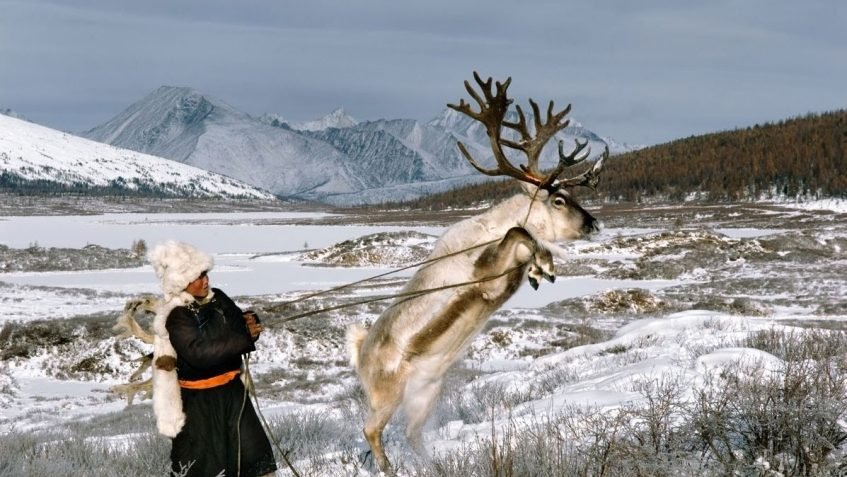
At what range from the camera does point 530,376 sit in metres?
10.9

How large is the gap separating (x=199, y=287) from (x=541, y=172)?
8.60 ft

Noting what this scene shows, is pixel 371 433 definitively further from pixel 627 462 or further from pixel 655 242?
pixel 655 242

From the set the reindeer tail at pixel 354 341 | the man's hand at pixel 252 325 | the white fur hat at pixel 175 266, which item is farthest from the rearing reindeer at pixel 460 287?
the white fur hat at pixel 175 266

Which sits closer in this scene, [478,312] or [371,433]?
[478,312]

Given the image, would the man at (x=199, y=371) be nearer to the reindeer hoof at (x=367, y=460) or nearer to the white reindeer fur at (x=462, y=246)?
the white reindeer fur at (x=462, y=246)

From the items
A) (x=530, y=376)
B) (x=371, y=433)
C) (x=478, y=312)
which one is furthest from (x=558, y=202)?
(x=530, y=376)

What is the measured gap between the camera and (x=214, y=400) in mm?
4730

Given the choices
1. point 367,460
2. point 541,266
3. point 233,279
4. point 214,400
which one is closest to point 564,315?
point 233,279

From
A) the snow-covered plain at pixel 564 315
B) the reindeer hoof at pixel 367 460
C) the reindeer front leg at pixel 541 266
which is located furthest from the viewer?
the snow-covered plain at pixel 564 315

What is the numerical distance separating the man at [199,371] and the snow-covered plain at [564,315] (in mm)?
1772

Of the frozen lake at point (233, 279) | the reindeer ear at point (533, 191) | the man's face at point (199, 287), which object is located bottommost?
the frozen lake at point (233, 279)

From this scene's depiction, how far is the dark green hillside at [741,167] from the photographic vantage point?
9100 centimetres

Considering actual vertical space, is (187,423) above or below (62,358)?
above

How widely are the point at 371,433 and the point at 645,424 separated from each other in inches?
79.4
